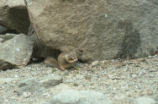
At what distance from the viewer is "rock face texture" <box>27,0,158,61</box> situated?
14.9 ft

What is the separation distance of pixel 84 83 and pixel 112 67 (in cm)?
68

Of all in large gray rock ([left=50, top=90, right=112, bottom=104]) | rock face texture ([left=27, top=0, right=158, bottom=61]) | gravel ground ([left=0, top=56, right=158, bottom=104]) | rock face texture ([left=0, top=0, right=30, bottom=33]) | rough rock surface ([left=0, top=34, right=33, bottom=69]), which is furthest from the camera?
rock face texture ([left=0, top=0, right=30, bottom=33])

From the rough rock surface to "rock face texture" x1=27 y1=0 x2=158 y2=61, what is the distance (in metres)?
0.53

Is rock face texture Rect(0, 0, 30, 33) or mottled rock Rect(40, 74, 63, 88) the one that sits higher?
rock face texture Rect(0, 0, 30, 33)

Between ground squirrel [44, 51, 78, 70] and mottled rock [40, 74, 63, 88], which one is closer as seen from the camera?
mottled rock [40, 74, 63, 88]

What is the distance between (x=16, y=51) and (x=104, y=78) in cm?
169

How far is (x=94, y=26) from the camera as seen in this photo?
15.0 feet

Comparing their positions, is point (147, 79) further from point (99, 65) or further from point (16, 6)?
point (16, 6)

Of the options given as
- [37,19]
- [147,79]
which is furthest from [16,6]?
[147,79]

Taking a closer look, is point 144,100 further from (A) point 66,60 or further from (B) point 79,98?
(A) point 66,60

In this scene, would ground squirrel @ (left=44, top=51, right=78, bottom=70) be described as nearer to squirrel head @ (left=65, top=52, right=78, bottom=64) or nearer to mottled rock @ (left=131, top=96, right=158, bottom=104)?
squirrel head @ (left=65, top=52, right=78, bottom=64)

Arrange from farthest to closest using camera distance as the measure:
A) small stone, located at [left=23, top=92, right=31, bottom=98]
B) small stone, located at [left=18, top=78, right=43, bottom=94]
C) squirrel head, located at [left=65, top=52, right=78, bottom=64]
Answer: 1. squirrel head, located at [left=65, top=52, right=78, bottom=64]
2. small stone, located at [left=18, top=78, right=43, bottom=94]
3. small stone, located at [left=23, top=92, right=31, bottom=98]

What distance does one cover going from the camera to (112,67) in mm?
4375

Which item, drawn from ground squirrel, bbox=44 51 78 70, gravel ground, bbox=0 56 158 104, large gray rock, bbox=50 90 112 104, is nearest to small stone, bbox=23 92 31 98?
gravel ground, bbox=0 56 158 104
